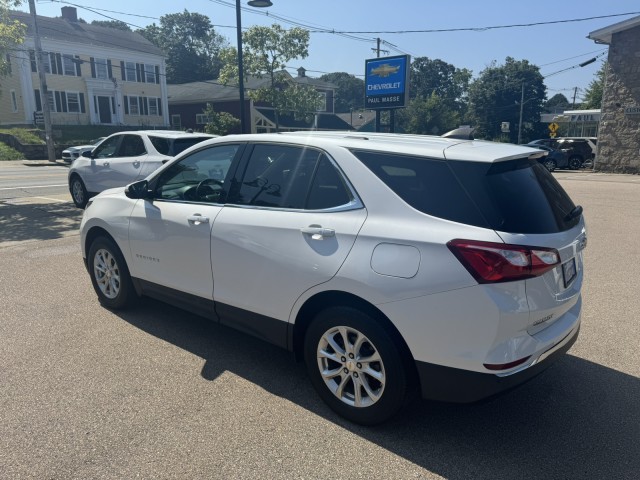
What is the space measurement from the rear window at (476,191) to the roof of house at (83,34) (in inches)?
1719

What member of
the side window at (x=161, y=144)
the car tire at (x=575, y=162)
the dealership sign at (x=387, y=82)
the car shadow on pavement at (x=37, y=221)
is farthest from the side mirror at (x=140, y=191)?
the car tire at (x=575, y=162)

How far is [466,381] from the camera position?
2633 millimetres

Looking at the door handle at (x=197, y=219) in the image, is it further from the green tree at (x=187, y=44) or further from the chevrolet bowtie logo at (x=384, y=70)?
the green tree at (x=187, y=44)

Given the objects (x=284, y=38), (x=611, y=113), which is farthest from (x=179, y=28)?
(x=611, y=113)

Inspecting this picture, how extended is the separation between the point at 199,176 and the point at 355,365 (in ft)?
6.97

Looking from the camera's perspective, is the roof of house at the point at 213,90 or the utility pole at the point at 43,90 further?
the roof of house at the point at 213,90

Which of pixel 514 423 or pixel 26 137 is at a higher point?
pixel 26 137

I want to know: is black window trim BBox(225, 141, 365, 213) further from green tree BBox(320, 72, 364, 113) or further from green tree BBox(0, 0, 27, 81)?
green tree BBox(320, 72, 364, 113)

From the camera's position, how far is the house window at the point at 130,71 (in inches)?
1804

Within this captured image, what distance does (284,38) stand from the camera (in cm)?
3700

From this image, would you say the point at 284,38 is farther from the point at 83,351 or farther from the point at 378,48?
the point at 83,351

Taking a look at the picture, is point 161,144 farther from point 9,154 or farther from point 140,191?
point 9,154

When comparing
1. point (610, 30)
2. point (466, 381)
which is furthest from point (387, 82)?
point (466, 381)

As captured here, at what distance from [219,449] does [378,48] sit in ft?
122
